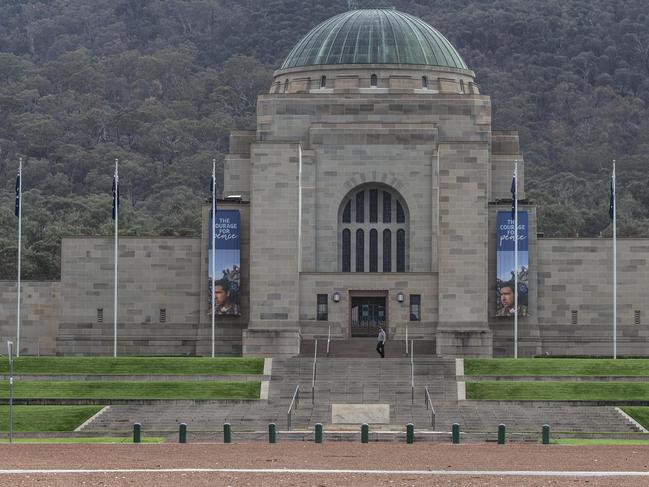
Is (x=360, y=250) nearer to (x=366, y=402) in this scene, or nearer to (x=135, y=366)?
(x=135, y=366)

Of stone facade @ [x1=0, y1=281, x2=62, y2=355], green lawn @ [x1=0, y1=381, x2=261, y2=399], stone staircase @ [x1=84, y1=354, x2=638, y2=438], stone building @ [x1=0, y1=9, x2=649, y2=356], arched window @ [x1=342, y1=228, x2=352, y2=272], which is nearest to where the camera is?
stone staircase @ [x1=84, y1=354, x2=638, y2=438]

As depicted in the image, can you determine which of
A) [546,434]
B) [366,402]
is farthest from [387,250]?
[546,434]

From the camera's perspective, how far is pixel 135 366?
2886 inches

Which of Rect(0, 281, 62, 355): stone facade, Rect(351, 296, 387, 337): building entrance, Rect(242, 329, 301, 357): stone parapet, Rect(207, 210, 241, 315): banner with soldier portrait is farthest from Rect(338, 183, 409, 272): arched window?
Rect(0, 281, 62, 355): stone facade

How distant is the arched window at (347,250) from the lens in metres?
86.2

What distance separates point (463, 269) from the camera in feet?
269

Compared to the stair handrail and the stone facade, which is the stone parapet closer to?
the stair handrail

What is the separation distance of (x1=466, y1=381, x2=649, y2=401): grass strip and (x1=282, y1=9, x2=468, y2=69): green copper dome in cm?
2475

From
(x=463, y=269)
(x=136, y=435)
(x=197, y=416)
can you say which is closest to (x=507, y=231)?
(x=463, y=269)

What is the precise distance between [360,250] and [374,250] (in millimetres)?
661

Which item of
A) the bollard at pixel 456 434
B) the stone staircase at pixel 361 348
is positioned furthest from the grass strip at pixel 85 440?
the stone staircase at pixel 361 348

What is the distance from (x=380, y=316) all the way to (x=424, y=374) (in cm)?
1029

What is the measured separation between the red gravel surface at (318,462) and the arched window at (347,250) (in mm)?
29894

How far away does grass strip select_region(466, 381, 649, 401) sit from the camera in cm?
6762
